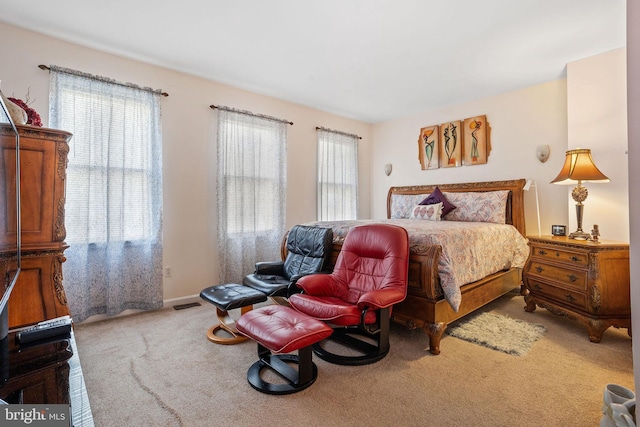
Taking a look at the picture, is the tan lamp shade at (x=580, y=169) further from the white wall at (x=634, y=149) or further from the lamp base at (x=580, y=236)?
the white wall at (x=634, y=149)

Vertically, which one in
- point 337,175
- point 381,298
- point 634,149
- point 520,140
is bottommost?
point 381,298

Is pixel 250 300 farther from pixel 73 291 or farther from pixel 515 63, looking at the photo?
pixel 515 63

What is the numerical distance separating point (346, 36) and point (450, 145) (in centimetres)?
267

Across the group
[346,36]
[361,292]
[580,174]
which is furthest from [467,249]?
[346,36]

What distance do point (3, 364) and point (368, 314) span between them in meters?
1.83

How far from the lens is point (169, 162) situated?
11.4 ft

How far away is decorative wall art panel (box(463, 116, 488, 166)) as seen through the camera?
4367 millimetres

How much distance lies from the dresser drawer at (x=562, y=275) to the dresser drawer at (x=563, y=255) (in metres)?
0.07

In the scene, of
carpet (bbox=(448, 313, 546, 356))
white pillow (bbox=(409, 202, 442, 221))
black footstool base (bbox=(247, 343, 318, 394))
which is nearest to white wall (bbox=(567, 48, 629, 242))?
carpet (bbox=(448, 313, 546, 356))

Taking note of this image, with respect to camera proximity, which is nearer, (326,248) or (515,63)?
(326,248)

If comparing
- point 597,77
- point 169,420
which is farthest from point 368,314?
point 597,77

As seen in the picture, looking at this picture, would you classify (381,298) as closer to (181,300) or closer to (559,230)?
(559,230)

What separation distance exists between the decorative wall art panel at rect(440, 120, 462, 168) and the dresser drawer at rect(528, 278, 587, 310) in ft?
7.03

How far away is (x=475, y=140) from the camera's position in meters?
4.46
